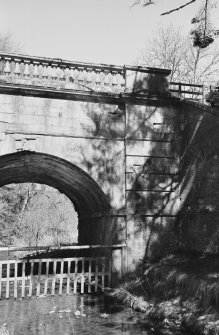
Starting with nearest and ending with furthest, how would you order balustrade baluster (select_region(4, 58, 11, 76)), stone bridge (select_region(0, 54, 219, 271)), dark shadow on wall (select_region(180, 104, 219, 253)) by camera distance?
dark shadow on wall (select_region(180, 104, 219, 253)) < balustrade baluster (select_region(4, 58, 11, 76)) < stone bridge (select_region(0, 54, 219, 271))

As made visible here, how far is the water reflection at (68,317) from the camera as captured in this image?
7273 mm

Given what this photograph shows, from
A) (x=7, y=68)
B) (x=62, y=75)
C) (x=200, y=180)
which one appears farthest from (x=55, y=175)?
(x=200, y=180)

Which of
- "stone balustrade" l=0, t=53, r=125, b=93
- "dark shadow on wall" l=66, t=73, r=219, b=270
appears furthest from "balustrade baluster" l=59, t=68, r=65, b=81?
"dark shadow on wall" l=66, t=73, r=219, b=270

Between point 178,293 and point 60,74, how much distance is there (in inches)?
261

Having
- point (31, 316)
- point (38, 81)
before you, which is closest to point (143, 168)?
point (38, 81)

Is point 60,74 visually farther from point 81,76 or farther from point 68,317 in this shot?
point 68,317

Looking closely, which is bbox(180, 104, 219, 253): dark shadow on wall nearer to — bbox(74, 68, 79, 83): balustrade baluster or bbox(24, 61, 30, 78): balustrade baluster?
bbox(74, 68, 79, 83): balustrade baluster

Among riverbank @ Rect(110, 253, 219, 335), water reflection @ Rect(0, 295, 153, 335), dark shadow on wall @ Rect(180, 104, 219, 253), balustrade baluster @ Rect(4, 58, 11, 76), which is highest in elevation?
balustrade baluster @ Rect(4, 58, 11, 76)

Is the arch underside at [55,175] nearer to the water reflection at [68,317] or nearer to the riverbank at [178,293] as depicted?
the riverbank at [178,293]

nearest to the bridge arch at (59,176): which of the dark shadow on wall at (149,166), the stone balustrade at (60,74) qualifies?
the dark shadow on wall at (149,166)

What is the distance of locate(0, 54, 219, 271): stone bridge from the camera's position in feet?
33.3

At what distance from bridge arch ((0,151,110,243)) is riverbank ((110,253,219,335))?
243 centimetres

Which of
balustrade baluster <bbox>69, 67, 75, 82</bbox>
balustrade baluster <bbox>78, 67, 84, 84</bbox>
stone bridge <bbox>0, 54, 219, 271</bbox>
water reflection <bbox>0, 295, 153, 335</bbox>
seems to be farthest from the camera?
balustrade baluster <bbox>78, 67, 84, 84</bbox>

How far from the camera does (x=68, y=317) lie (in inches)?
326
